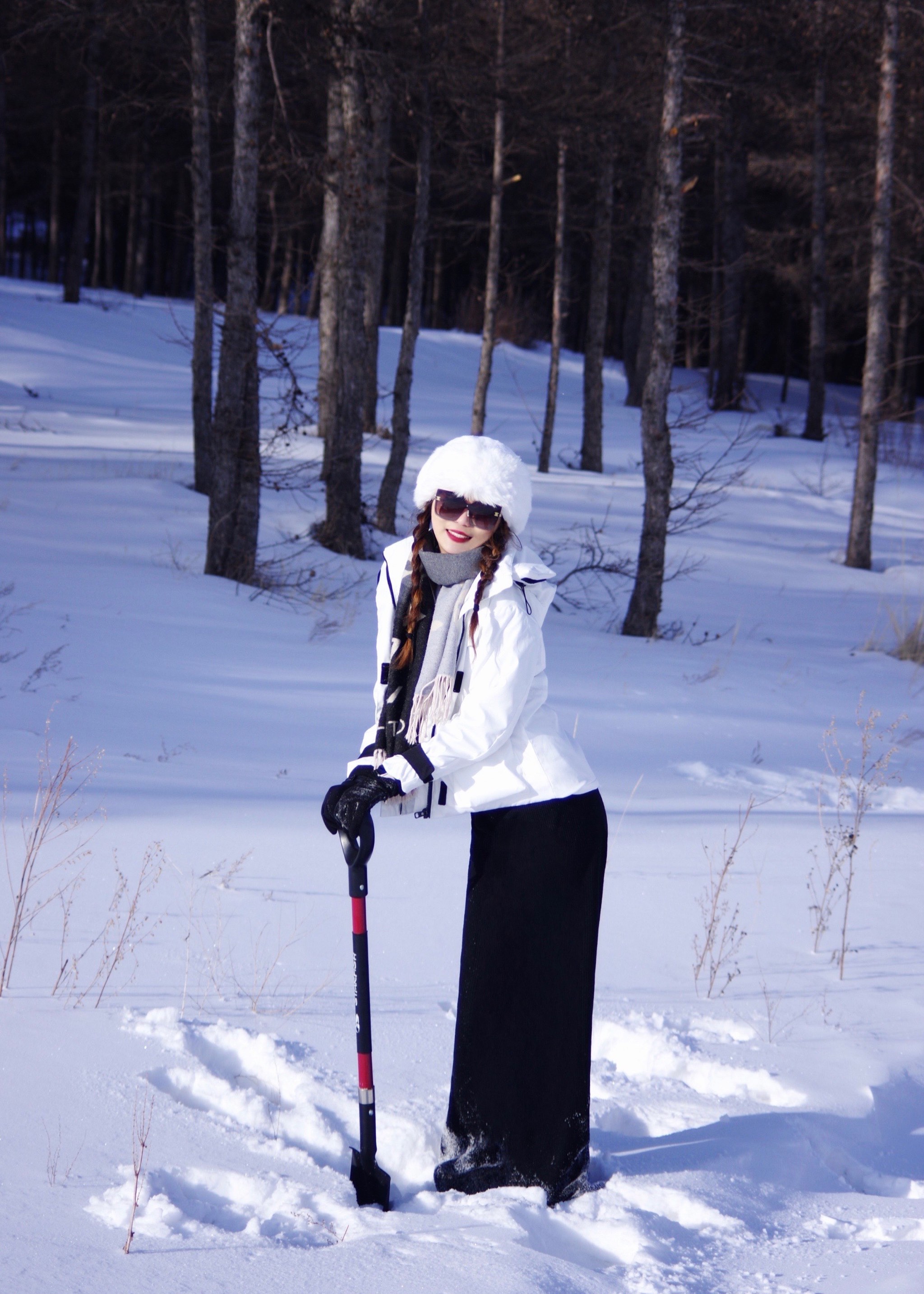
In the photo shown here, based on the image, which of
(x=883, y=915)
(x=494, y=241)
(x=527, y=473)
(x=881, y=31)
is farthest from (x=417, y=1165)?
(x=881, y=31)

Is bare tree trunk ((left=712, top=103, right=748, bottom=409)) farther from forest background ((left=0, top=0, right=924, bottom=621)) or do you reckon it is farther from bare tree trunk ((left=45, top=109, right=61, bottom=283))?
bare tree trunk ((left=45, top=109, right=61, bottom=283))

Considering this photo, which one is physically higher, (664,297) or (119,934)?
(664,297)

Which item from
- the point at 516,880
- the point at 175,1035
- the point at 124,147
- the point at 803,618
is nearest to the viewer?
the point at 516,880

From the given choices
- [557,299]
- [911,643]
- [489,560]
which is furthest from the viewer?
[557,299]

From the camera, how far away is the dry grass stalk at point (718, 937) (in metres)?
4.11

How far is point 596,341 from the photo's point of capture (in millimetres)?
20391

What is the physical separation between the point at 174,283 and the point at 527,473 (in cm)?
4089

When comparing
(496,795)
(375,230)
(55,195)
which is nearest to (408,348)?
(375,230)

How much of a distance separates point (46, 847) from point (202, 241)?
865cm

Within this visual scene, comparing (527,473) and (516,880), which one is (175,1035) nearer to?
(516,880)

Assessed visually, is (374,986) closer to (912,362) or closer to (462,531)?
(462,531)

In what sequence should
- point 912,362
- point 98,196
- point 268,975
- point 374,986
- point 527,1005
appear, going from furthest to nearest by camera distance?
point 912,362
point 98,196
point 374,986
point 268,975
point 527,1005

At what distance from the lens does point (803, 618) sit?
13281 mm

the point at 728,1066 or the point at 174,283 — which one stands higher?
the point at 174,283
